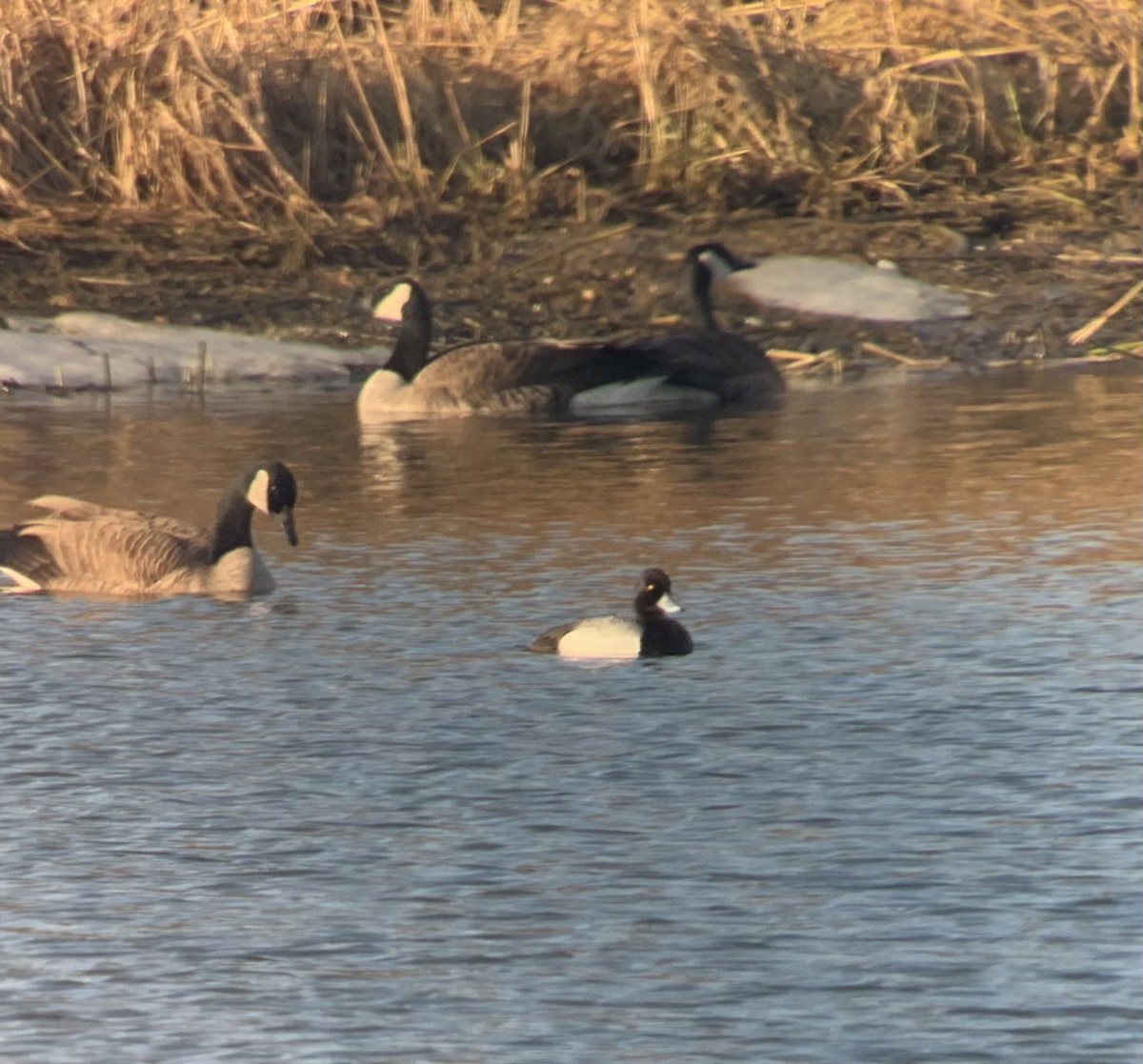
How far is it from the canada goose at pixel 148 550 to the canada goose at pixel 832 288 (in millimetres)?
6869

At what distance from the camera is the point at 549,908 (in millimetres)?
6449

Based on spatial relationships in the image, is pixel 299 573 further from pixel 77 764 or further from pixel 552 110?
pixel 552 110

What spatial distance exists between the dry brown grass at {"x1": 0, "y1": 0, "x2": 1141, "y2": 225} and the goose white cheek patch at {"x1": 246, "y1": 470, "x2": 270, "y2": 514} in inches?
305

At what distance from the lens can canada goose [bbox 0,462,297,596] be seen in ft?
36.2

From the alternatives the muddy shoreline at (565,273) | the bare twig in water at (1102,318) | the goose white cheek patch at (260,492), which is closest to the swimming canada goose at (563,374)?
the muddy shoreline at (565,273)

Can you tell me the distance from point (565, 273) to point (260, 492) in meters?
7.84

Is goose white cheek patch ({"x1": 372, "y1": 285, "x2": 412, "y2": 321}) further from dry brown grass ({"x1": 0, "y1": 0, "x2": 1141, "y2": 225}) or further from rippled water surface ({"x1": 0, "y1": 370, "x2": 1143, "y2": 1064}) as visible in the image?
rippled water surface ({"x1": 0, "y1": 370, "x2": 1143, "y2": 1064})

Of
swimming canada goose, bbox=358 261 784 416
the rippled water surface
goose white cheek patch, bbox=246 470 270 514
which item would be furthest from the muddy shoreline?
goose white cheek patch, bbox=246 470 270 514

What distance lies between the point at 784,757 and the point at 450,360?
8.95 m

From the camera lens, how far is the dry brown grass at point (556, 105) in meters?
18.8

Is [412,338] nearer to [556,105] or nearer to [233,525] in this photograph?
[556,105]

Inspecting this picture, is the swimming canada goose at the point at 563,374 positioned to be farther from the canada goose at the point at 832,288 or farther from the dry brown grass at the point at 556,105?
the dry brown grass at the point at 556,105

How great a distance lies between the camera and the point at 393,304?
1702cm

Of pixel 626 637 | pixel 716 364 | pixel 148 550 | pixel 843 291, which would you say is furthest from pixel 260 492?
pixel 843 291
